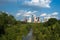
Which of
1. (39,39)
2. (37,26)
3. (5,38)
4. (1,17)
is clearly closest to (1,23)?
(1,17)

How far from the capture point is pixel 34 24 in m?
22.0

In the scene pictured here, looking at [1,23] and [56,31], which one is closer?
[56,31]

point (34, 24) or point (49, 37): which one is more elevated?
point (34, 24)

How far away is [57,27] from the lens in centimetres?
2717

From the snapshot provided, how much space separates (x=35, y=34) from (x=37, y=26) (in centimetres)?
128

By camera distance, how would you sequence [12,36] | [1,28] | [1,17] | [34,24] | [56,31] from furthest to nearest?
[1,17] → [1,28] → [56,31] → [12,36] → [34,24]

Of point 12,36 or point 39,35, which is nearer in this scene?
point 39,35

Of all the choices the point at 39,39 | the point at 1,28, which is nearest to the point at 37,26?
the point at 39,39

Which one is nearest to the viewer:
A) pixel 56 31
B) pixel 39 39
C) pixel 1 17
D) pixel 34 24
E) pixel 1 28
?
pixel 39 39

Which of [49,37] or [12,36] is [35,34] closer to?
[49,37]

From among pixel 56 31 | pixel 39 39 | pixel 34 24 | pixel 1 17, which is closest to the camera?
pixel 39 39

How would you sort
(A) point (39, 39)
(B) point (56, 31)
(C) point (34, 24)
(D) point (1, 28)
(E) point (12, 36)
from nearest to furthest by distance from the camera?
(A) point (39, 39) → (C) point (34, 24) → (E) point (12, 36) → (B) point (56, 31) → (D) point (1, 28)

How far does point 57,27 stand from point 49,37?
4984 millimetres

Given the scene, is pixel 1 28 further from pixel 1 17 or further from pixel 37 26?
pixel 37 26
